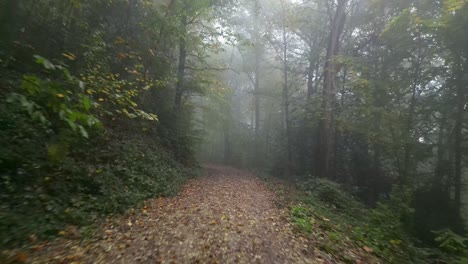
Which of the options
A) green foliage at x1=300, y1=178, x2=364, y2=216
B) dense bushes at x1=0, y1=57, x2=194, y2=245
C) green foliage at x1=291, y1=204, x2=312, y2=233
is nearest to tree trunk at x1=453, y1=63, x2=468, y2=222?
green foliage at x1=300, y1=178, x2=364, y2=216

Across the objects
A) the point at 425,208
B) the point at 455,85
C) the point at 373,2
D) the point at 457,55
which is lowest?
Result: the point at 425,208

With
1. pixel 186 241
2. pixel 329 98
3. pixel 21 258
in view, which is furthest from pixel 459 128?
pixel 21 258

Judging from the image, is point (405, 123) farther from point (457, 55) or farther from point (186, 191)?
point (186, 191)

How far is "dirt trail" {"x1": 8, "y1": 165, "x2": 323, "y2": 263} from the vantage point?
15.0 feet

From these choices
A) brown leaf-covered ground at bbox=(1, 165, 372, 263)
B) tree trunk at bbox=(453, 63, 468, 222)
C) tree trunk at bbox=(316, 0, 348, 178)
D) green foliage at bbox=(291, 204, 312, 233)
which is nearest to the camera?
brown leaf-covered ground at bbox=(1, 165, 372, 263)

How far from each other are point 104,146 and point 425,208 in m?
11.4

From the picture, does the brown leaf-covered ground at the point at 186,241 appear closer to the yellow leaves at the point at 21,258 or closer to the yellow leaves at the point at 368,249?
the yellow leaves at the point at 21,258

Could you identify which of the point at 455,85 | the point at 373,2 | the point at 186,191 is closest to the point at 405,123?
the point at 455,85

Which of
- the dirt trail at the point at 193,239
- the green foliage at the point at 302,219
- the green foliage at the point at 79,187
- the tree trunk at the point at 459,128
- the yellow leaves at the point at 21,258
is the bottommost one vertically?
the dirt trail at the point at 193,239

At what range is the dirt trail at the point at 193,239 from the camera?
4.56m

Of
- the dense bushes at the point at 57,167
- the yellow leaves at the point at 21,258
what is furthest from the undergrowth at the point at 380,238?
the yellow leaves at the point at 21,258

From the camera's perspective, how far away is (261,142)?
1169 inches

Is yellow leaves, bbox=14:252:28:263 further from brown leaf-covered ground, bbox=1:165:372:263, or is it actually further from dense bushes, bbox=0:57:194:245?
dense bushes, bbox=0:57:194:245

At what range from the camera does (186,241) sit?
17.4 ft
